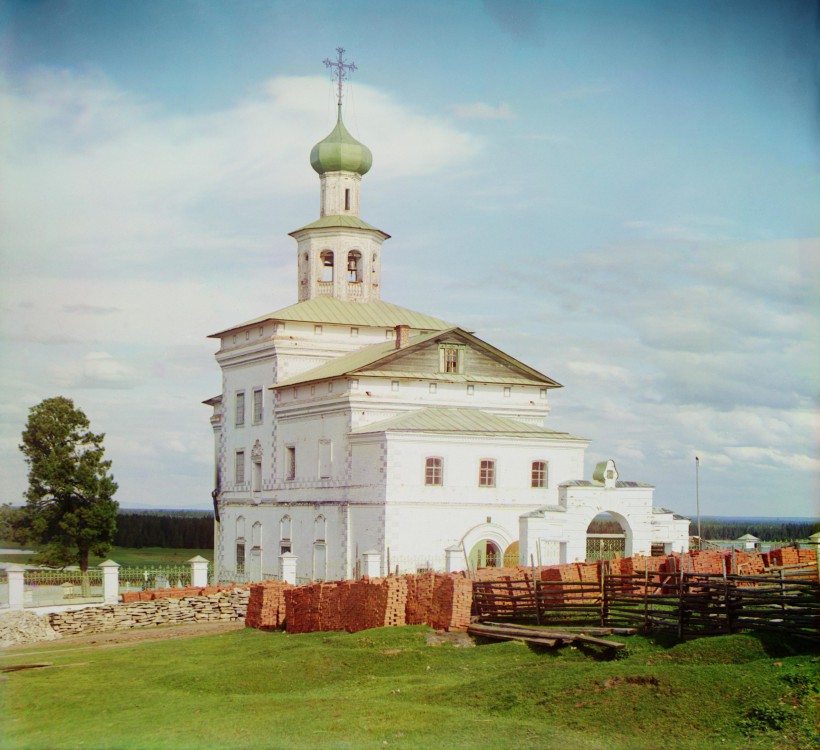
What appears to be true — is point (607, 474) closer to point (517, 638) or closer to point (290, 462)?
point (517, 638)

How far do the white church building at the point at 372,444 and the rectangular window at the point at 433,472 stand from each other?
1.9 inches

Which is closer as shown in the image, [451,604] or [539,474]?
[451,604]

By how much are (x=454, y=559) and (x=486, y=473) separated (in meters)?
5.75

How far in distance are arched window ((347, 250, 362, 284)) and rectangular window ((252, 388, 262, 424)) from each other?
685 cm

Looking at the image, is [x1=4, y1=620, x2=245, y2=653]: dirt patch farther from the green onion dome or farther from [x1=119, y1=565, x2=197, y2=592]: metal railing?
the green onion dome

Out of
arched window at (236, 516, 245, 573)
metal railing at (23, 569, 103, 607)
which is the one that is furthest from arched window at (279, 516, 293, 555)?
metal railing at (23, 569, 103, 607)

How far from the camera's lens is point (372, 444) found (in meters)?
44.3

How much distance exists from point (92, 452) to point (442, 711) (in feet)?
112

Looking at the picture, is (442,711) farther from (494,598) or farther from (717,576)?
(494,598)

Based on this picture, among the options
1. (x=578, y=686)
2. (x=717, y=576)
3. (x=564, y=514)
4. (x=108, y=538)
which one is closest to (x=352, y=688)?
(x=578, y=686)

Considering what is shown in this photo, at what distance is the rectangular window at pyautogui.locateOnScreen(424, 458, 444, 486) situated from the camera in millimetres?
43688

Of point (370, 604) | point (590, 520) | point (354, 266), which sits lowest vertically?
point (370, 604)

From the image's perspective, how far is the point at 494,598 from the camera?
28.7m

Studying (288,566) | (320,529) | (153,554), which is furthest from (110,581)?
(153,554)
